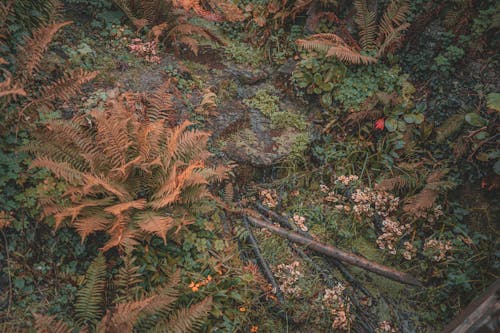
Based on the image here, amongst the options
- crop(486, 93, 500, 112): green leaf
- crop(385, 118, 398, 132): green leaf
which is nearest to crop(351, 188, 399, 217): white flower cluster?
crop(385, 118, 398, 132): green leaf

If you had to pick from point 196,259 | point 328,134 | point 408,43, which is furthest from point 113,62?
point 408,43

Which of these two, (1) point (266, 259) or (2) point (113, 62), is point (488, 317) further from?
(2) point (113, 62)

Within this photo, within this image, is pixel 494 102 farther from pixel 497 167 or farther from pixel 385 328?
pixel 385 328

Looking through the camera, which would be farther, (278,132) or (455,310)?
(278,132)

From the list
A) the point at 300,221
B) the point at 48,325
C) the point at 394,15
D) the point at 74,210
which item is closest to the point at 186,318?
the point at 48,325

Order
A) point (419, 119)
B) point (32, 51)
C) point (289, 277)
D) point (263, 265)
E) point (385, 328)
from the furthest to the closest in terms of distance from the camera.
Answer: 1. point (419, 119)
2. point (263, 265)
3. point (289, 277)
4. point (385, 328)
5. point (32, 51)

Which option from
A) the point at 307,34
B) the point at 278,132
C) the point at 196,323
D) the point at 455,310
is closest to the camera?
the point at 196,323
